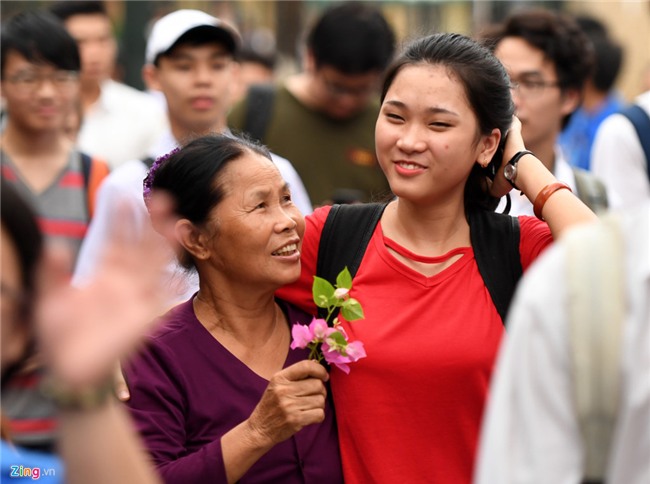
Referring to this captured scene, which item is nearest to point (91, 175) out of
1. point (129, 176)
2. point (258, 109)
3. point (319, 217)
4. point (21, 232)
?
point (129, 176)

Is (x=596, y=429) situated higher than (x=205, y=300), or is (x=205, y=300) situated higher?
(x=596, y=429)

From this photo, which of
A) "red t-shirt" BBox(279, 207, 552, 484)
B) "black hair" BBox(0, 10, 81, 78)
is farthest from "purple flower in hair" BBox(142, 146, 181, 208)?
"black hair" BBox(0, 10, 81, 78)

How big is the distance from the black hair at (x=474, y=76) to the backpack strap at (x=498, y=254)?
0.43 feet

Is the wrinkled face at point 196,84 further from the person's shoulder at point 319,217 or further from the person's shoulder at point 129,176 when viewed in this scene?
the person's shoulder at point 319,217

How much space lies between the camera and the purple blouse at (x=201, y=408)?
10.6 ft

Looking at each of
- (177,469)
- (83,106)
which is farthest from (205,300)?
(83,106)

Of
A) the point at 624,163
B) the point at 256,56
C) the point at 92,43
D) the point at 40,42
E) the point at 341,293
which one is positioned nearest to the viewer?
the point at 341,293

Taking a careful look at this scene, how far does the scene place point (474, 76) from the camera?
3.47m

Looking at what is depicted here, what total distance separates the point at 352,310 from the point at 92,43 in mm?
5135

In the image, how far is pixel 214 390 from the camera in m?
3.32

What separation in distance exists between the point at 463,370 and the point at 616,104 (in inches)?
289

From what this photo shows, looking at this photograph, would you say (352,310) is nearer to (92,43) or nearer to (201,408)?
(201,408)

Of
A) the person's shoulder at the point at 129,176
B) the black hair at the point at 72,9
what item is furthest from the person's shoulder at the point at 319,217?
the black hair at the point at 72,9

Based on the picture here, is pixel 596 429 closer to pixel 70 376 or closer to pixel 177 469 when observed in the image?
pixel 70 376
